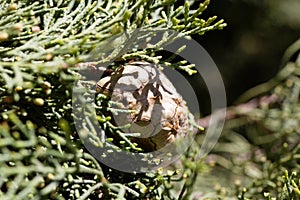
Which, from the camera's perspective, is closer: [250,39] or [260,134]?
[260,134]

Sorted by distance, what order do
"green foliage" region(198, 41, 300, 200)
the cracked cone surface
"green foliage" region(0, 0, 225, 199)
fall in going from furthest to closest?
"green foliage" region(198, 41, 300, 200) < the cracked cone surface < "green foliage" region(0, 0, 225, 199)

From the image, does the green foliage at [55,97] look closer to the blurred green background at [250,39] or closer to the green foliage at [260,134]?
the green foliage at [260,134]

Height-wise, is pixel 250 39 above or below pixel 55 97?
below

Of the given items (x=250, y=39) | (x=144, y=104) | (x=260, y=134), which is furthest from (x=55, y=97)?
(x=250, y=39)

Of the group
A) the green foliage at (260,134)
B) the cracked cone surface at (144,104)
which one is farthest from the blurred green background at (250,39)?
the cracked cone surface at (144,104)

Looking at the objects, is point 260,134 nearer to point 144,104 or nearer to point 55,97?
point 144,104

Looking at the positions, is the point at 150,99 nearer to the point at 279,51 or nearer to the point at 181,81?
the point at 181,81

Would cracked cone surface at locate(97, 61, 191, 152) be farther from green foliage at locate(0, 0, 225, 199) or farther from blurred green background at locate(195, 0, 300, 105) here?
blurred green background at locate(195, 0, 300, 105)

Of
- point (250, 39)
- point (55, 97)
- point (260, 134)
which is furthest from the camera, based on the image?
point (250, 39)

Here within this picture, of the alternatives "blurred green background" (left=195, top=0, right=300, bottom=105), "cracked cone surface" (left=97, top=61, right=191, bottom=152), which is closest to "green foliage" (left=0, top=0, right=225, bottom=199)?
"cracked cone surface" (left=97, top=61, right=191, bottom=152)
